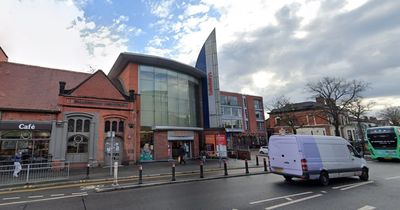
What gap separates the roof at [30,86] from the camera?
63.4ft

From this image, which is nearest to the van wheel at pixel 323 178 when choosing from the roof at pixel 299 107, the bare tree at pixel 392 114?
the roof at pixel 299 107

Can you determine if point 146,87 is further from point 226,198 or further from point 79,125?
point 226,198

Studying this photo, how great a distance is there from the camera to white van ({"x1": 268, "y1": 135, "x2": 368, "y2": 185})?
10969mm

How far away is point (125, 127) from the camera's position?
23.7m

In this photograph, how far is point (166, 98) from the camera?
2833 cm

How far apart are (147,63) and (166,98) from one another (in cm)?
481

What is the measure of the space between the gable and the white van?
17.0 meters

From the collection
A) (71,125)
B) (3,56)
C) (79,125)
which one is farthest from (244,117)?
(3,56)

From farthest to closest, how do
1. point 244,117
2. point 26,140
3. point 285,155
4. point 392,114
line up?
point 392,114 < point 244,117 < point 26,140 < point 285,155

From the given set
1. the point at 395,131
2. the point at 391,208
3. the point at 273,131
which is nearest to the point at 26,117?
the point at 391,208

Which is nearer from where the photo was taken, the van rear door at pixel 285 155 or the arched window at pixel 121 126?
the van rear door at pixel 285 155

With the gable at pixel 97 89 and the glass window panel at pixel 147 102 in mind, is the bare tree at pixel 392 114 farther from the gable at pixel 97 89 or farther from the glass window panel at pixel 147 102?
the gable at pixel 97 89

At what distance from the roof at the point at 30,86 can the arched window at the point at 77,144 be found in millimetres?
3029

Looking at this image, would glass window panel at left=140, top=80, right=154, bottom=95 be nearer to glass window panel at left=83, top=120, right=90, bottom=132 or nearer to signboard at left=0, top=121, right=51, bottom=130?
glass window panel at left=83, top=120, right=90, bottom=132
